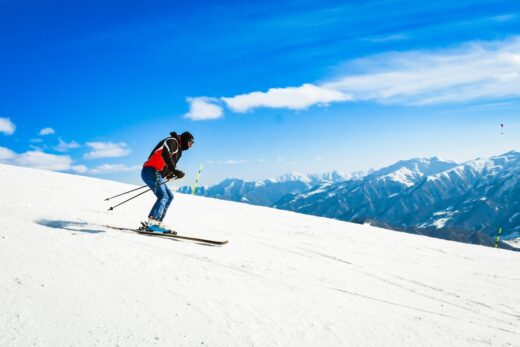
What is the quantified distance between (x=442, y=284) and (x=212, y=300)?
22.4 ft

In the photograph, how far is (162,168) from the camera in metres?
10.2

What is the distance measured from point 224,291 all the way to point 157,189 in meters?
4.90

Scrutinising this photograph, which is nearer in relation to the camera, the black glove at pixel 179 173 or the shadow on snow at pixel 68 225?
the shadow on snow at pixel 68 225

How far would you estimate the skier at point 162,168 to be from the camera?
10057 millimetres

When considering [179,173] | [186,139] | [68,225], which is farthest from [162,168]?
[68,225]

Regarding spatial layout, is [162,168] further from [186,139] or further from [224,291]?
[224,291]

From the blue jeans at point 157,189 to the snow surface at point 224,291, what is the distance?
102 cm

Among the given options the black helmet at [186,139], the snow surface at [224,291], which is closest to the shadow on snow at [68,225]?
the snow surface at [224,291]

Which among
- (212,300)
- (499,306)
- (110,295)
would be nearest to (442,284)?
(499,306)

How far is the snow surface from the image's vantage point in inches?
185

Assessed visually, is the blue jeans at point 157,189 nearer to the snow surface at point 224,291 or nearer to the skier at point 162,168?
the skier at point 162,168

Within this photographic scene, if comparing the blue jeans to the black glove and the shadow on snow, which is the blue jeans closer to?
the black glove

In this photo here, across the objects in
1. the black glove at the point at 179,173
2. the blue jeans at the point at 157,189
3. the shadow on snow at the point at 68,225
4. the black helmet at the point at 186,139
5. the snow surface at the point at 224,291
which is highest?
the black helmet at the point at 186,139

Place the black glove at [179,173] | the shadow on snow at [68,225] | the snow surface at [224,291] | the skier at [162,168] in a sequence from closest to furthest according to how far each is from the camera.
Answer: the snow surface at [224,291], the shadow on snow at [68,225], the skier at [162,168], the black glove at [179,173]
